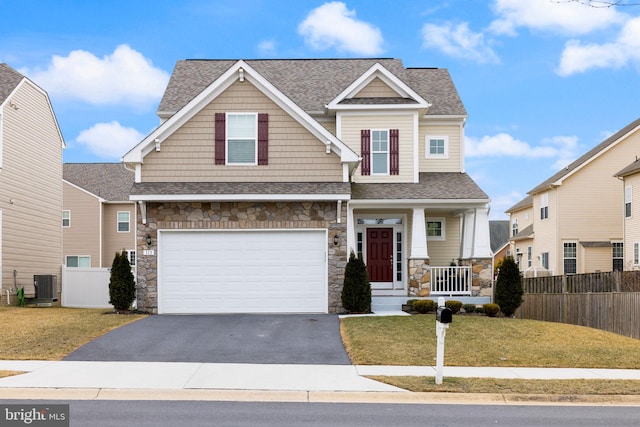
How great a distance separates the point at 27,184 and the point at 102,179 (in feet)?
55.7

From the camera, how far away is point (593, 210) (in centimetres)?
3769

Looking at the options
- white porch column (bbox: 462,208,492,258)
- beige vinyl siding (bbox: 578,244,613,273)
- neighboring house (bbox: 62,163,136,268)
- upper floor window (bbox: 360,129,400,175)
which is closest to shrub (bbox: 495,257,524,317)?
white porch column (bbox: 462,208,492,258)

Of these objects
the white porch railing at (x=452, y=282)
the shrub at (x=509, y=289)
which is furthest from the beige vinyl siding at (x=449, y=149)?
the shrub at (x=509, y=289)

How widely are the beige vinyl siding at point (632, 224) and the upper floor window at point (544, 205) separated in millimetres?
6148

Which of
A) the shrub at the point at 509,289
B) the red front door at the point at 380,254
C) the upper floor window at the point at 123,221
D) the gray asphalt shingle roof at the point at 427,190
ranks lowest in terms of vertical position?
the shrub at the point at 509,289

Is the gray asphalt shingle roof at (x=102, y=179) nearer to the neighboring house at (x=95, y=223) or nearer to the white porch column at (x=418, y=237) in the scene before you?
the neighboring house at (x=95, y=223)

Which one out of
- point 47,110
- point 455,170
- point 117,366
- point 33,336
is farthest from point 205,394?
point 47,110

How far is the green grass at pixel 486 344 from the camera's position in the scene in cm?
1430

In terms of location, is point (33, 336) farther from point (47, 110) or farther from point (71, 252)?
point (71, 252)

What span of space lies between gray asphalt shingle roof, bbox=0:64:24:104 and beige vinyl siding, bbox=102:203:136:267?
15459 mm

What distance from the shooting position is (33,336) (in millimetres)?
16516

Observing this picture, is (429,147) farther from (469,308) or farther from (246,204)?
(246,204)

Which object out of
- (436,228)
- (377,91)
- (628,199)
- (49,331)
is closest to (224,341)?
(49,331)

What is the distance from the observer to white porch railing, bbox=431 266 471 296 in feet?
77.2
